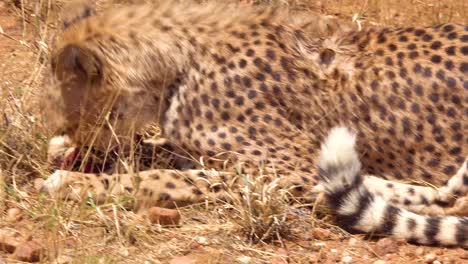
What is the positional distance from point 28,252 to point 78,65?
89 centimetres

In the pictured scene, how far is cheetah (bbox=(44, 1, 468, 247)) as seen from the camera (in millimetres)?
3557

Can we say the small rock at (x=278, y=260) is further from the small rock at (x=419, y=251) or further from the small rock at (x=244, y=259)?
the small rock at (x=419, y=251)

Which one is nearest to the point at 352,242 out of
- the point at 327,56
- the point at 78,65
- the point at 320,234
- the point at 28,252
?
the point at 320,234

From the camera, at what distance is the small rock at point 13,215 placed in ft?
10.7

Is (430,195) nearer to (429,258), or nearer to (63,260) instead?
(429,258)

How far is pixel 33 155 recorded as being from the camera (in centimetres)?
362

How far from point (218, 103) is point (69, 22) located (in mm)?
701

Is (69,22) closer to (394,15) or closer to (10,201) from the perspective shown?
(10,201)

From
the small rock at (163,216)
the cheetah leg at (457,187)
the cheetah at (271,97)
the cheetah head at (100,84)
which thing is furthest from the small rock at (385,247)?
the cheetah head at (100,84)

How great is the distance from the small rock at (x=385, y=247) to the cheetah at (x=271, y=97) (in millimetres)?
286

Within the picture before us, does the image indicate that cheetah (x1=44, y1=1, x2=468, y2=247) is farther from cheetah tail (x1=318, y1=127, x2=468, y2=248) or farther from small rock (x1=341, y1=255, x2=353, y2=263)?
small rock (x1=341, y1=255, x2=353, y2=263)

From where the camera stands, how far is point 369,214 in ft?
10.7

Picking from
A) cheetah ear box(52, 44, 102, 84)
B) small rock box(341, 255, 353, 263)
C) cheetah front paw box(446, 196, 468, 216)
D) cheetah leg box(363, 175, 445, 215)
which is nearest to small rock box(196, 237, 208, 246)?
small rock box(341, 255, 353, 263)

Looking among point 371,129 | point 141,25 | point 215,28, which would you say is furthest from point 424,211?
point 141,25
